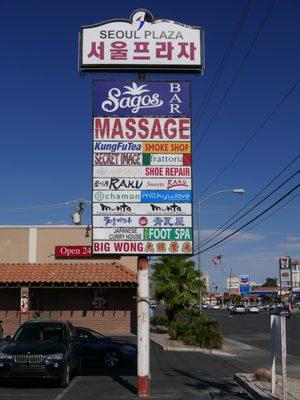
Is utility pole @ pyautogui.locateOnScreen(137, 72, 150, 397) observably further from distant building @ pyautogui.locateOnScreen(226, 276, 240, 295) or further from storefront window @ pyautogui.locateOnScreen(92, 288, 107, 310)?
distant building @ pyautogui.locateOnScreen(226, 276, 240, 295)

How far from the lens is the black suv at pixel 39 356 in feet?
43.0

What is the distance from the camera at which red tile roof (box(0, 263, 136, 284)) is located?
30219mm

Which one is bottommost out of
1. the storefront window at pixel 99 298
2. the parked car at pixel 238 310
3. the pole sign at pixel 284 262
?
the parked car at pixel 238 310

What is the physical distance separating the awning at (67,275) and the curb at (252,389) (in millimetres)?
→ 16623

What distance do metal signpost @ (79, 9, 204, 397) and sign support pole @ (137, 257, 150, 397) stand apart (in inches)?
0.8

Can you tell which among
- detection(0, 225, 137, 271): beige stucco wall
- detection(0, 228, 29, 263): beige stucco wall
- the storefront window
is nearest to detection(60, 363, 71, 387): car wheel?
the storefront window

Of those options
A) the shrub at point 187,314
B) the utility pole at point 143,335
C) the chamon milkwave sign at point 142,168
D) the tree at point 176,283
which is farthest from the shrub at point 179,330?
the chamon milkwave sign at point 142,168

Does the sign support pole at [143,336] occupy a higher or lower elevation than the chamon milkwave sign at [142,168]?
lower

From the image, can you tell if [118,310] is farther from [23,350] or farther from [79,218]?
[23,350]

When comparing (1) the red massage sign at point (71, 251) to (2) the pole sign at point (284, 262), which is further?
(2) the pole sign at point (284, 262)

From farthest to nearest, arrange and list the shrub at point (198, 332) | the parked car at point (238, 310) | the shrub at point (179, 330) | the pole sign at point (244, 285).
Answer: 1. the pole sign at point (244, 285)
2. the parked car at point (238, 310)
3. the shrub at point (179, 330)
4. the shrub at point (198, 332)

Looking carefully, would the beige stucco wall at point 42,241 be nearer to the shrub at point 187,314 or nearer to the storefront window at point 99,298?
the storefront window at point 99,298

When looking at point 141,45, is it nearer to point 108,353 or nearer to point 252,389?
point 252,389

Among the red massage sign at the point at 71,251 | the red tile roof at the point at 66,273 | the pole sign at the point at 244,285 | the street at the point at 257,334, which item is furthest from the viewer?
the pole sign at the point at 244,285
